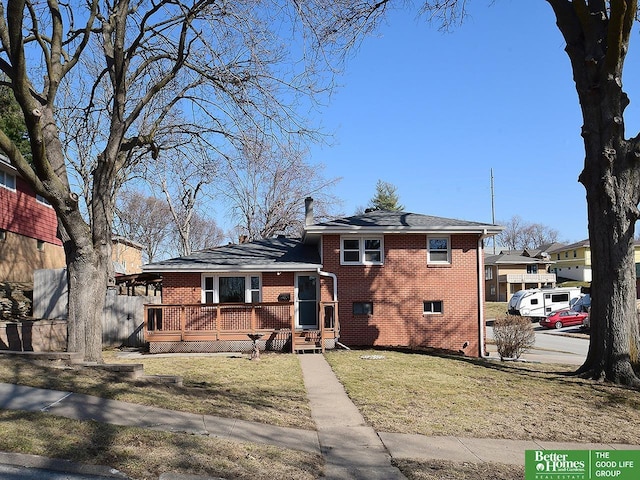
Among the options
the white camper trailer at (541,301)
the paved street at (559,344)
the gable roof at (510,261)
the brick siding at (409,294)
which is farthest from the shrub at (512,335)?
the gable roof at (510,261)

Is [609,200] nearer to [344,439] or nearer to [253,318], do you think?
[344,439]

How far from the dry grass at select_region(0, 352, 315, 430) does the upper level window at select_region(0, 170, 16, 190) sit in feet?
55.5

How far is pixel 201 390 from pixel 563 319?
35.4 m

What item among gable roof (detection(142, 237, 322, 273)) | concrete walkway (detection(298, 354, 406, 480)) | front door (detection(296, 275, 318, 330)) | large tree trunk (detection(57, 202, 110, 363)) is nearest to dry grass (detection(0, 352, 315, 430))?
concrete walkway (detection(298, 354, 406, 480))

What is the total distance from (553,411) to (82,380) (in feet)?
25.1

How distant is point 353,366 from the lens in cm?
1367

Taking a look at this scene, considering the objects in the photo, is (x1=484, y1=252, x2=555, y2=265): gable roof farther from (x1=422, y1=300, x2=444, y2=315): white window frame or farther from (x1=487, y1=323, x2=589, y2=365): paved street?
(x1=422, y1=300, x2=444, y2=315): white window frame

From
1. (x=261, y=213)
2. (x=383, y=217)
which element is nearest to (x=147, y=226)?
(x=261, y=213)

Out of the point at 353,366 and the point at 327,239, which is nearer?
the point at 353,366

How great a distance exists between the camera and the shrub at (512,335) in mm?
16844

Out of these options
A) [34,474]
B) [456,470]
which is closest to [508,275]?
[456,470]

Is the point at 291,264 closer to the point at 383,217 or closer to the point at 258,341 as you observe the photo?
the point at 258,341

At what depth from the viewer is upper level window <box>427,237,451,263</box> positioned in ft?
63.0

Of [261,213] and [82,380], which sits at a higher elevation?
[261,213]
